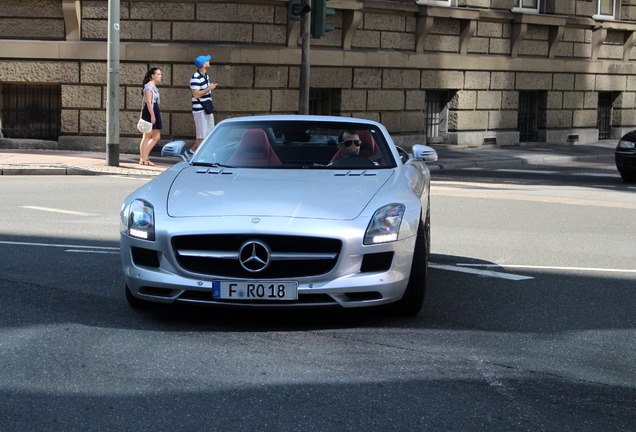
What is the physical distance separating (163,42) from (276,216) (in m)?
16.5

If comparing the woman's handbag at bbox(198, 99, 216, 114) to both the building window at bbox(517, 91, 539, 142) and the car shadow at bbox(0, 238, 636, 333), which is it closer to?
the car shadow at bbox(0, 238, 636, 333)

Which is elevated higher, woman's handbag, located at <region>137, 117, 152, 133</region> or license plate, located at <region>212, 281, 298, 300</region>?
woman's handbag, located at <region>137, 117, 152, 133</region>

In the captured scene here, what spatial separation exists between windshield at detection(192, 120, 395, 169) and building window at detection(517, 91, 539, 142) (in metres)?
22.3

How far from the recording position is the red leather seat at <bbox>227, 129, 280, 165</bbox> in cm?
856

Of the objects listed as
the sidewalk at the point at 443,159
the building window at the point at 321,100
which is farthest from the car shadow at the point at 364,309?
the building window at the point at 321,100

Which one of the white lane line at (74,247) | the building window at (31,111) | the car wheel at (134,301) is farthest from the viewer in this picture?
the building window at (31,111)

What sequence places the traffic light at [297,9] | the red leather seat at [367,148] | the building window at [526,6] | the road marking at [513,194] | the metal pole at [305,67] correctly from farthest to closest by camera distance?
the building window at [526,6] → the metal pole at [305,67] → the traffic light at [297,9] → the road marking at [513,194] → the red leather seat at [367,148]

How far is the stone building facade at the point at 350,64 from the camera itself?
2300 centimetres

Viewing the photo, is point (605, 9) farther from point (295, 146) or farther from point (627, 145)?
point (295, 146)

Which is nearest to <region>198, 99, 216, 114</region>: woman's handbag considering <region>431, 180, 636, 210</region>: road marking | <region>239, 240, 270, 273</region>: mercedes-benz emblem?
<region>431, 180, 636, 210</region>: road marking

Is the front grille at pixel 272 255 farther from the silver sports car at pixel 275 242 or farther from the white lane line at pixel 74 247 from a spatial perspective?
the white lane line at pixel 74 247

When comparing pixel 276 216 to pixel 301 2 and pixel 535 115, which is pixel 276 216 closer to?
pixel 301 2

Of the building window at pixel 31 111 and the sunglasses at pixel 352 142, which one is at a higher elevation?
the sunglasses at pixel 352 142

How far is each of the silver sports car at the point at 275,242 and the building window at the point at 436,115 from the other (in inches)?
812
